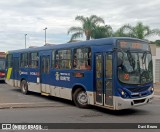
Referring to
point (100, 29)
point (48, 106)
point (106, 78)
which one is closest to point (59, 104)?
point (48, 106)

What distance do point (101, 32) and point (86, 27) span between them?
1.93 m

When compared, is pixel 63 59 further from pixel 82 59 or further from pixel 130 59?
pixel 130 59

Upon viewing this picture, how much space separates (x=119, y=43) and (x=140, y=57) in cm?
115

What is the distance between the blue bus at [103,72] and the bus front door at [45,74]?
0.23 metres

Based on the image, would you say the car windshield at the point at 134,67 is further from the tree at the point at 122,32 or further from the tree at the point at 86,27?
the tree at the point at 86,27

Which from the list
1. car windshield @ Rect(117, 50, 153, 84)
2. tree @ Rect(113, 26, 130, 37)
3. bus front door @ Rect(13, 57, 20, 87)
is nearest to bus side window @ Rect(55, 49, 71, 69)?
car windshield @ Rect(117, 50, 153, 84)

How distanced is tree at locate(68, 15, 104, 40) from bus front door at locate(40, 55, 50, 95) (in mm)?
20032

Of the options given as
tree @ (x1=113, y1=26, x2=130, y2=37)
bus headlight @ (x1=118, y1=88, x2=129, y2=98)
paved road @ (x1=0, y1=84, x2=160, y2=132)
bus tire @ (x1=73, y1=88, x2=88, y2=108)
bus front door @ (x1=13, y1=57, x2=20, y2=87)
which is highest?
tree @ (x1=113, y1=26, x2=130, y2=37)

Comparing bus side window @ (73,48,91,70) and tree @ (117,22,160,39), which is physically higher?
tree @ (117,22,160,39)

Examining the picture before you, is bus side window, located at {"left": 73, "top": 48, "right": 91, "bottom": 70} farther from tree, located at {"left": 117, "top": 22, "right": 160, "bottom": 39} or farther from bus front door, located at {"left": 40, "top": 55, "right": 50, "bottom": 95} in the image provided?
tree, located at {"left": 117, "top": 22, "right": 160, "bottom": 39}

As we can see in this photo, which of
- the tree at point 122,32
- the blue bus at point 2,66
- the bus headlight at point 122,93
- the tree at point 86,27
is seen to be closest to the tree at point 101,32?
the tree at point 86,27

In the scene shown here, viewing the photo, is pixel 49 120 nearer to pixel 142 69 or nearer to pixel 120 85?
pixel 120 85

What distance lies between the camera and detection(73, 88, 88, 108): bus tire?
13.3 metres

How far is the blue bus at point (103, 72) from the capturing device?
11523 mm
